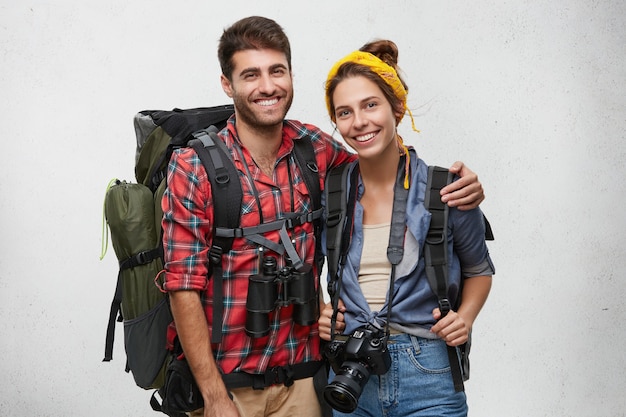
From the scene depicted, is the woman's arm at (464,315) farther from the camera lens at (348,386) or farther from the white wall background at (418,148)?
the white wall background at (418,148)

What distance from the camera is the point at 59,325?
141 inches

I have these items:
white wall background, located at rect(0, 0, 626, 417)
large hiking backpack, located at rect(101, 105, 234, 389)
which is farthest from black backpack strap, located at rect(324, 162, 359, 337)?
white wall background, located at rect(0, 0, 626, 417)

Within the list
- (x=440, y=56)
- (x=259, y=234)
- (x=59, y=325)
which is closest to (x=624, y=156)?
(x=440, y=56)

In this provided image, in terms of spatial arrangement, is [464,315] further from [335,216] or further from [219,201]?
[219,201]

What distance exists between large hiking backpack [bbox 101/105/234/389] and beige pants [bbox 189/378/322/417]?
0.23 meters

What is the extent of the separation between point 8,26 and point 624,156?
2963 mm

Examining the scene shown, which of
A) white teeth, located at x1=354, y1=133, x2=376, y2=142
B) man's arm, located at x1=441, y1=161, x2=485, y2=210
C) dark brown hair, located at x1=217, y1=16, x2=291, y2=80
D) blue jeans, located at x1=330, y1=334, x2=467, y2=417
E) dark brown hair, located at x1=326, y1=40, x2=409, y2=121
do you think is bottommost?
blue jeans, located at x1=330, y1=334, x2=467, y2=417

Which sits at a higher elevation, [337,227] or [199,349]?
[337,227]

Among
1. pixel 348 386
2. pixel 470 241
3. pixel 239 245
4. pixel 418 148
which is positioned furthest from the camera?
pixel 418 148

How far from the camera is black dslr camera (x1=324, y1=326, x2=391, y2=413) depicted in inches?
69.0

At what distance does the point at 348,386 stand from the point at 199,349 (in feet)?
1.44

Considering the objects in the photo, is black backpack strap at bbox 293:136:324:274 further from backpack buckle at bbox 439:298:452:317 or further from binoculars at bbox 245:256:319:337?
Answer: backpack buckle at bbox 439:298:452:317

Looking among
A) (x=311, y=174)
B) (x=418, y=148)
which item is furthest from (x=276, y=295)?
(x=418, y=148)

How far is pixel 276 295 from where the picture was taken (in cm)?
196
